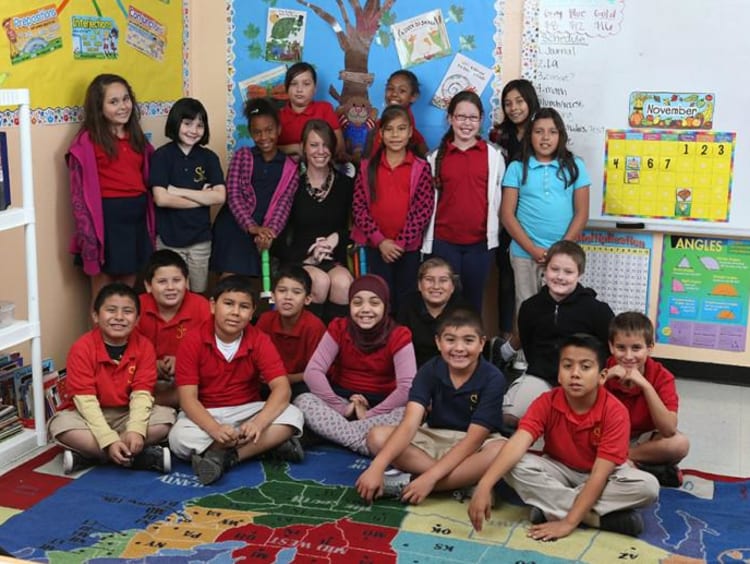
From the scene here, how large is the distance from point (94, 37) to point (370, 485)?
7.29 feet

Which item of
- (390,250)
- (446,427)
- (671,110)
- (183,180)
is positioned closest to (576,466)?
(446,427)

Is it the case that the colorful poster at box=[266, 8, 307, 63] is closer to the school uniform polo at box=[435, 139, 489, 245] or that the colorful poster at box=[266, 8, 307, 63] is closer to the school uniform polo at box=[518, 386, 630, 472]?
the school uniform polo at box=[435, 139, 489, 245]

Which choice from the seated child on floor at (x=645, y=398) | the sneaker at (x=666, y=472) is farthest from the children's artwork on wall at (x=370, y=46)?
the sneaker at (x=666, y=472)

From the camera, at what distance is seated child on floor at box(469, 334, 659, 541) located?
8.94 feet

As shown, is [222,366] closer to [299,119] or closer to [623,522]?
[623,522]

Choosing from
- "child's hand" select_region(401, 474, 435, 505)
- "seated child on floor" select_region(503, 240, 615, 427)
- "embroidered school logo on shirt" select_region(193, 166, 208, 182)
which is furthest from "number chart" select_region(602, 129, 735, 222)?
"child's hand" select_region(401, 474, 435, 505)

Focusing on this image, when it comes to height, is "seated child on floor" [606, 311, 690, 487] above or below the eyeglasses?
below

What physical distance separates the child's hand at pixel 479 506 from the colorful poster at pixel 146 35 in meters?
2.60

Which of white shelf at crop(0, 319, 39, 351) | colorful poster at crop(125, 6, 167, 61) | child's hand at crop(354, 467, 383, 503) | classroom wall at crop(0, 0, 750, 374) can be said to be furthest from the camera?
colorful poster at crop(125, 6, 167, 61)

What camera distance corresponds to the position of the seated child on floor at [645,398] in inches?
118

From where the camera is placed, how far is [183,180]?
4.10m

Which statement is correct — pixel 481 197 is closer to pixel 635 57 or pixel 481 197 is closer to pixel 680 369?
pixel 635 57

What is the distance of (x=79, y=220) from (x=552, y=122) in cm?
188

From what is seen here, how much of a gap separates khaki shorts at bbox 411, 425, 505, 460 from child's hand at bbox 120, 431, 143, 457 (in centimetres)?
87
